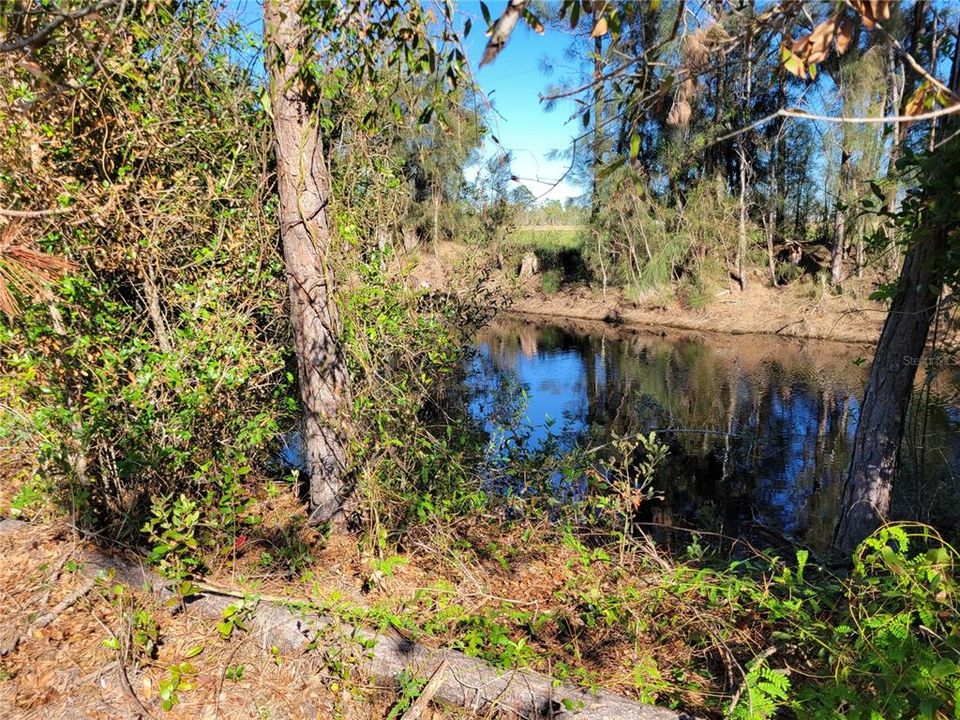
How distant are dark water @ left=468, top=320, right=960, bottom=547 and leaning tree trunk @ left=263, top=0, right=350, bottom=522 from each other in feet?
4.93

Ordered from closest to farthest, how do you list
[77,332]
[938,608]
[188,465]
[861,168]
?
1. [938,608]
2. [77,332]
3. [188,465]
4. [861,168]

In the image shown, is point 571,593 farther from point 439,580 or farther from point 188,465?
point 188,465

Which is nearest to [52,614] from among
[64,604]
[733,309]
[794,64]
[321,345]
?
[64,604]

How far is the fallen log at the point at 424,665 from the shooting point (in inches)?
92.4

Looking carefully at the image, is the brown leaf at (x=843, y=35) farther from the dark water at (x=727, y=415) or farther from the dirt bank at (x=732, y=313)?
the dirt bank at (x=732, y=313)

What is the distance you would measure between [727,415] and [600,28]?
36.8 feet

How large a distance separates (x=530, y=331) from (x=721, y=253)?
7.82 metres

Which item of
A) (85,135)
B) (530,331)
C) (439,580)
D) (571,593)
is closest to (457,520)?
A: (439,580)

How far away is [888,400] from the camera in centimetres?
440

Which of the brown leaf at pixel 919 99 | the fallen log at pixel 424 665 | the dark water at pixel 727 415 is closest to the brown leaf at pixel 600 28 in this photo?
the brown leaf at pixel 919 99

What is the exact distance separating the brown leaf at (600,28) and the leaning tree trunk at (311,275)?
2574 millimetres

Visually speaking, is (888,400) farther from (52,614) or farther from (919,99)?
(52,614)

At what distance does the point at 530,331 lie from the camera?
72.6 ft

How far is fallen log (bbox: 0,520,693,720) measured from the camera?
2.35 m
